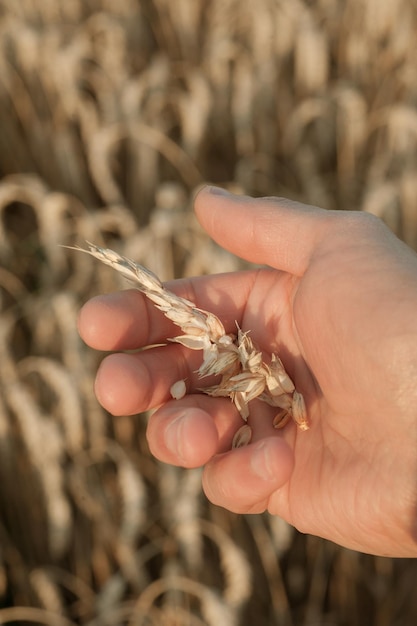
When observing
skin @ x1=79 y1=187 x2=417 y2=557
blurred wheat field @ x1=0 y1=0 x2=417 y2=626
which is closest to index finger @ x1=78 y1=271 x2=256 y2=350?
skin @ x1=79 y1=187 x2=417 y2=557

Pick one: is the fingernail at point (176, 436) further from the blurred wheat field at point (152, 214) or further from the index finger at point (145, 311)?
the blurred wheat field at point (152, 214)

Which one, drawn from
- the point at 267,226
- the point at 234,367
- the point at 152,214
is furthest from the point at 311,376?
the point at 152,214

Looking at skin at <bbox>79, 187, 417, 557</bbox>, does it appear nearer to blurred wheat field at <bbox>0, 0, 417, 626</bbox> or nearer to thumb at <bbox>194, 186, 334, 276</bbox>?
thumb at <bbox>194, 186, 334, 276</bbox>

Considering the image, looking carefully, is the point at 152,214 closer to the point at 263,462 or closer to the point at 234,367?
the point at 234,367

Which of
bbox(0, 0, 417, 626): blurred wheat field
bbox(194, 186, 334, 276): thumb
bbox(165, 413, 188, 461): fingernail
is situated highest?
bbox(194, 186, 334, 276): thumb

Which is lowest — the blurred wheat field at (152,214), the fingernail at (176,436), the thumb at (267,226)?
the blurred wheat field at (152,214)

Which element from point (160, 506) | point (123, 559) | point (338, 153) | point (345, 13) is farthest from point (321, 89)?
point (123, 559)

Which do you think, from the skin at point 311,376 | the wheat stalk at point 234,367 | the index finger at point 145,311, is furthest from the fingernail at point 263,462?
the index finger at point 145,311
